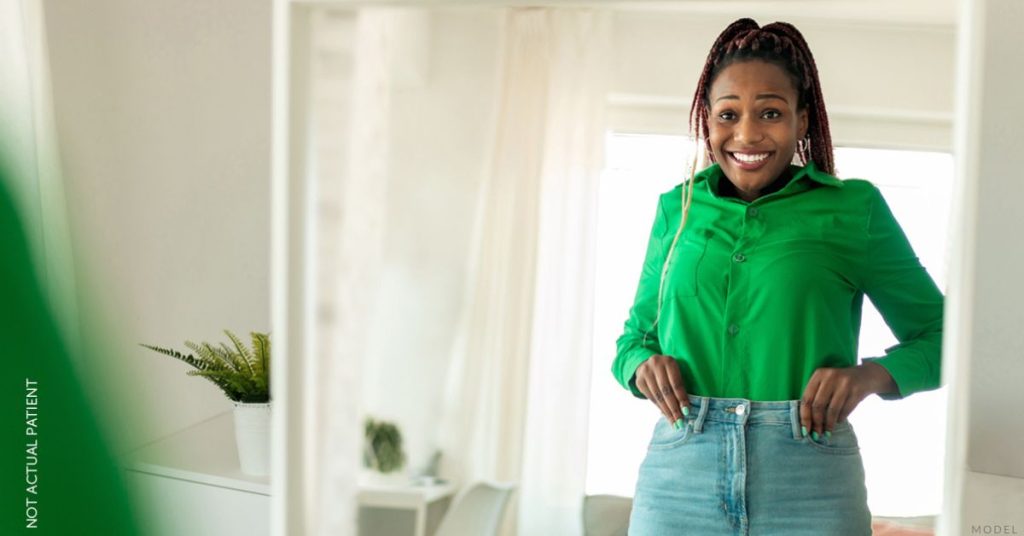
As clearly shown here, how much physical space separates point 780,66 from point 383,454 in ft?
1.63

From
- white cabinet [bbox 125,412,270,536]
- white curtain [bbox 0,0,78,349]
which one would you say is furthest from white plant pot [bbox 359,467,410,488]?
white curtain [bbox 0,0,78,349]

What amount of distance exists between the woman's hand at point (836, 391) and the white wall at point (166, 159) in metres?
0.64

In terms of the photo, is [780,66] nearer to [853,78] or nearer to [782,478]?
[853,78]

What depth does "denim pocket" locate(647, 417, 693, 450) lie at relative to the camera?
894mm

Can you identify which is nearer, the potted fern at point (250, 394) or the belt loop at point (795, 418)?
the belt loop at point (795, 418)

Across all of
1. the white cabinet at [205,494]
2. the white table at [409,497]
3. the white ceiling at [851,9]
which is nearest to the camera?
the white ceiling at [851,9]

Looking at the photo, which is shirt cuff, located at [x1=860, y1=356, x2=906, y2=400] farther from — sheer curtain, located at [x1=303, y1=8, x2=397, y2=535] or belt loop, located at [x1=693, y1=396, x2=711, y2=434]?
sheer curtain, located at [x1=303, y1=8, x2=397, y2=535]

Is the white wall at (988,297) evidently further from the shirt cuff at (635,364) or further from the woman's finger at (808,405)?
the shirt cuff at (635,364)

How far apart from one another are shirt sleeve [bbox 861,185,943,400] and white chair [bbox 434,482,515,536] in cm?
34

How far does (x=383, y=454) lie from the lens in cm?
98

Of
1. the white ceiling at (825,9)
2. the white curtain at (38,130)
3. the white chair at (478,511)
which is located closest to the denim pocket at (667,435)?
the white chair at (478,511)

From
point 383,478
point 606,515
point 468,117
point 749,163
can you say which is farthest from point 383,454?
point 749,163

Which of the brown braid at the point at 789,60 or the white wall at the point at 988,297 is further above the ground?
the brown braid at the point at 789,60

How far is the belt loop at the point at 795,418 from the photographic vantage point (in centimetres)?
87
